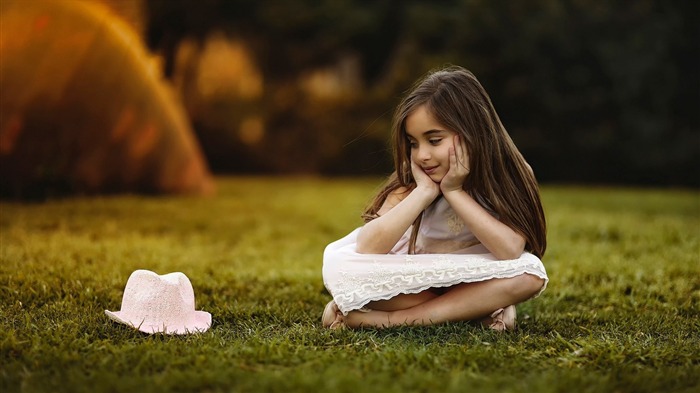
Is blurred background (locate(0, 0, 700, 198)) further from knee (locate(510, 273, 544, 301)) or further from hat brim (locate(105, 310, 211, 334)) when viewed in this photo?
knee (locate(510, 273, 544, 301))

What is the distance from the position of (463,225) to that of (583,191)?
31.5 ft

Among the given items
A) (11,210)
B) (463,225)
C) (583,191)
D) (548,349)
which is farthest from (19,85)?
(583,191)

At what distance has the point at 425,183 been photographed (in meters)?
3.20

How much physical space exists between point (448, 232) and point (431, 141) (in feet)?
1.50

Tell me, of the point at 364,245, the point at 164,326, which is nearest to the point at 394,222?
the point at 364,245

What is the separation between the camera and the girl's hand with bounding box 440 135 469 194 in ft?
10.3

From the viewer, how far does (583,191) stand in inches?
483

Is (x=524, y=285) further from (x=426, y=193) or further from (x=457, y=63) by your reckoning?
(x=457, y=63)

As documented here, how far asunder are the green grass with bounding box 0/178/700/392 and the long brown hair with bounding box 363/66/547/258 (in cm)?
54

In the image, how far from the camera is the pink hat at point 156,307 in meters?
3.02

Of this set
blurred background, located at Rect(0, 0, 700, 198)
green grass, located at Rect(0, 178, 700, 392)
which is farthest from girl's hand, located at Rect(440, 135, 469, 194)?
blurred background, located at Rect(0, 0, 700, 198)

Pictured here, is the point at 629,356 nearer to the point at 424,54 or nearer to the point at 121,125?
the point at 121,125

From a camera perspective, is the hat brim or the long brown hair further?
the long brown hair

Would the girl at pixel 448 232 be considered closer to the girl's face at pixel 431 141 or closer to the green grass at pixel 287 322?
the girl's face at pixel 431 141
